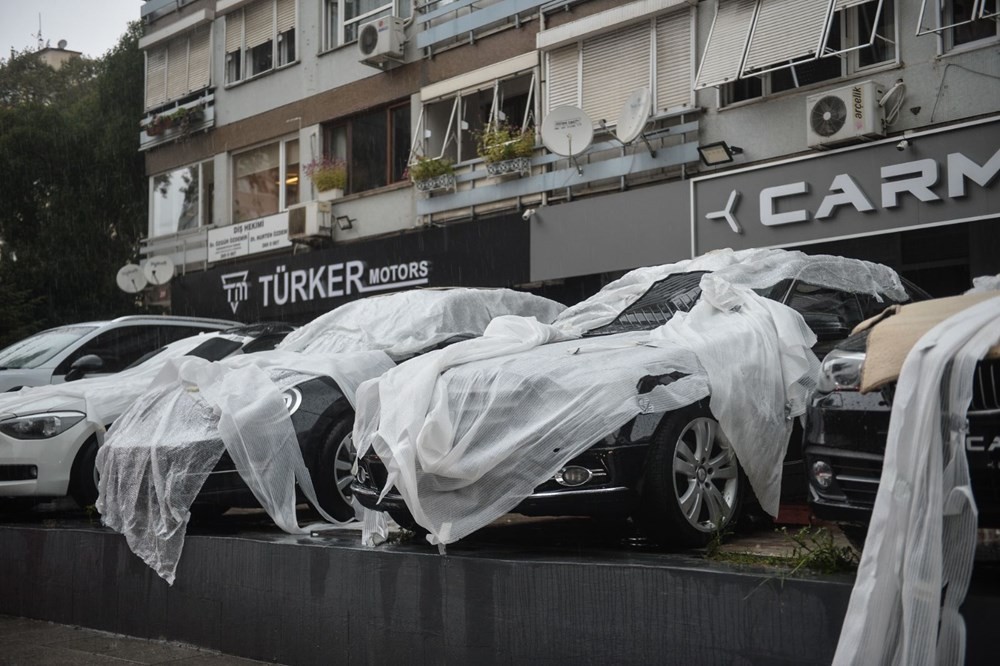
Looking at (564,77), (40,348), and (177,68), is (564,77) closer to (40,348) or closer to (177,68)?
(40,348)

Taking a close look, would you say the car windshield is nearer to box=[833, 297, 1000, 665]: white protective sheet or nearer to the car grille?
the car grille

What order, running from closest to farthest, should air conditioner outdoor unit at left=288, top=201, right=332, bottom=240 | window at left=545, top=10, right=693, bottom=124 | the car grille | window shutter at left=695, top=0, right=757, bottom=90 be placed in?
the car grille < window shutter at left=695, top=0, right=757, bottom=90 < window at left=545, top=10, right=693, bottom=124 < air conditioner outdoor unit at left=288, top=201, right=332, bottom=240

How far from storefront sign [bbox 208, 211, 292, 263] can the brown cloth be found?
56.0ft

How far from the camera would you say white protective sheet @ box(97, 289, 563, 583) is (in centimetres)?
634

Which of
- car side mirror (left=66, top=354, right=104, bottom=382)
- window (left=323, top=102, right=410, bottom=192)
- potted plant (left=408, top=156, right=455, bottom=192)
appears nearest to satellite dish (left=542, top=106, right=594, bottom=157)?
potted plant (left=408, top=156, right=455, bottom=192)

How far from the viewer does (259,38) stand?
70.5 feet

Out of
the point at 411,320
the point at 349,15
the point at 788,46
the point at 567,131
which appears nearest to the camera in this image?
the point at 411,320

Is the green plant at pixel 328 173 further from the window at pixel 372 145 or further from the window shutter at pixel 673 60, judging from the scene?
the window shutter at pixel 673 60

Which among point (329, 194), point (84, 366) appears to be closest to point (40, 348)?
point (84, 366)

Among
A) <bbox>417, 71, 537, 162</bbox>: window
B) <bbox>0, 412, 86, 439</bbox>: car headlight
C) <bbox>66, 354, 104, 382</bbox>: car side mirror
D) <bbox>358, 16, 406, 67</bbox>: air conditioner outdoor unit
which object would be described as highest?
<bbox>358, 16, 406, 67</bbox>: air conditioner outdoor unit

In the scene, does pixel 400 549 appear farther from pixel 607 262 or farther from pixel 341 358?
pixel 607 262

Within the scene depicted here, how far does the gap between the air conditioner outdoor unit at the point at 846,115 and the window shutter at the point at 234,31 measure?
13.1 m

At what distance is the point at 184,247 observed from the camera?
23.0 m

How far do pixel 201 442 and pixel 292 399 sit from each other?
58cm
